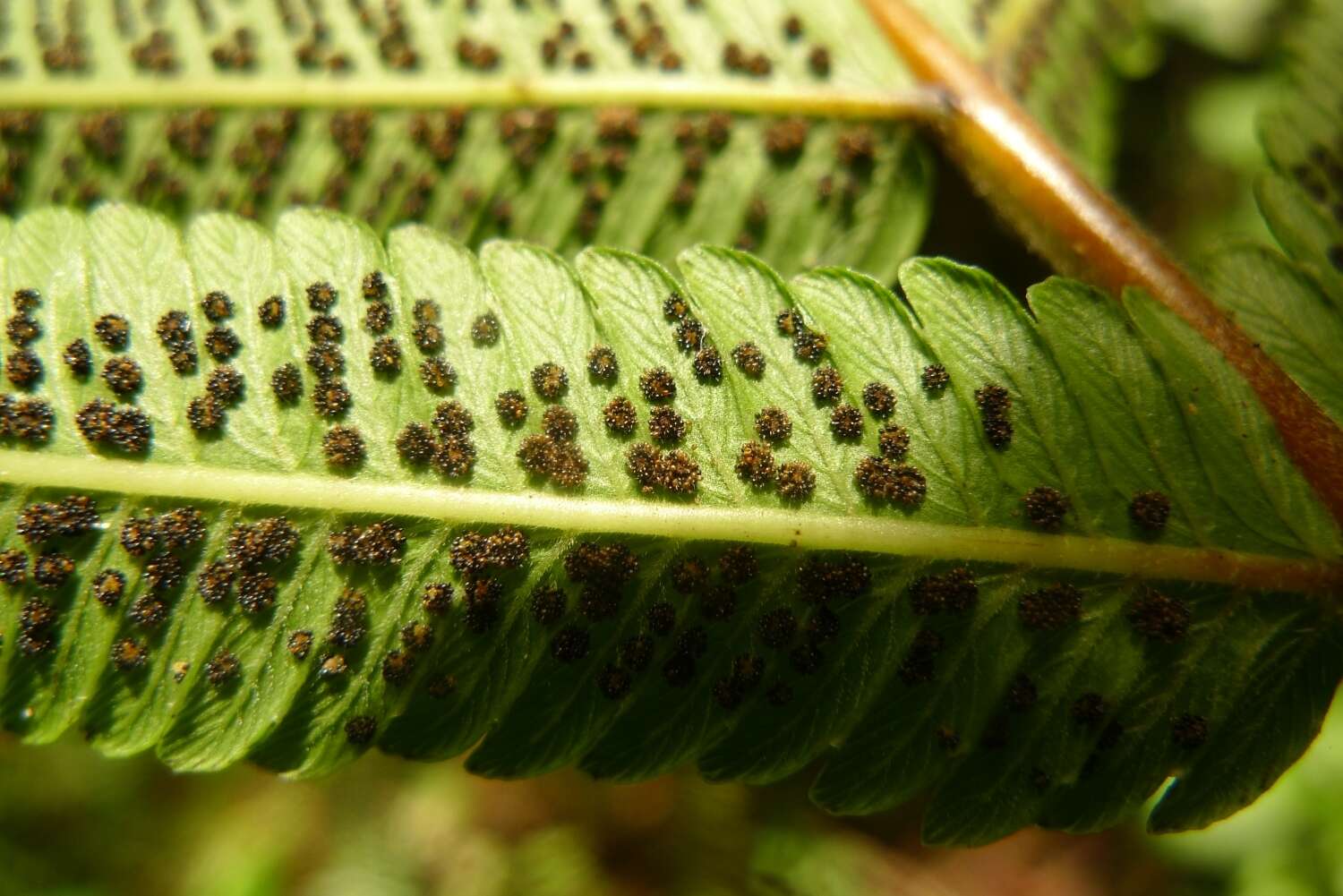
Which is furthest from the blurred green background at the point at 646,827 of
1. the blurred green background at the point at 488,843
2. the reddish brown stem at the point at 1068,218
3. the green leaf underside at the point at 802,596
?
the green leaf underside at the point at 802,596

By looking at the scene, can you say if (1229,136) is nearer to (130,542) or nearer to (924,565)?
(924,565)

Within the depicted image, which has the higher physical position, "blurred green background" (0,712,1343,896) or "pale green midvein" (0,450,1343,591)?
"pale green midvein" (0,450,1343,591)

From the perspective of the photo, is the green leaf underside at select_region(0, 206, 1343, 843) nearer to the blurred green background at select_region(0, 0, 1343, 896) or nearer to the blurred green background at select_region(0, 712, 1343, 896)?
the blurred green background at select_region(0, 0, 1343, 896)

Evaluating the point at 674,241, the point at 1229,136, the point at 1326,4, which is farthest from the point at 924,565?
the point at 1229,136

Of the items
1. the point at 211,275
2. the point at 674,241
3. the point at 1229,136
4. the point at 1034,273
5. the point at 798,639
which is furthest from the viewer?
the point at 1229,136

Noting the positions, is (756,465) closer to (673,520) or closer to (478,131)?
(673,520)

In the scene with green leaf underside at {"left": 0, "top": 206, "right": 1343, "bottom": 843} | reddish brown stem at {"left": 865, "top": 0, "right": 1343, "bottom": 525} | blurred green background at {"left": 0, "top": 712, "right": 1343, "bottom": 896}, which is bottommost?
blurred green background at {"left": 0, "top": 712, "right": 1343, "bottom": 896}

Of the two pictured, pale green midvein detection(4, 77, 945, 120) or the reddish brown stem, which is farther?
pale green midvein detection(4, 77, 945, 120)

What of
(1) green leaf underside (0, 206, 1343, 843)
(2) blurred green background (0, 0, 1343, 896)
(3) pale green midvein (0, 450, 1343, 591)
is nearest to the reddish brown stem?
(1) green leaf underside (0, 206, 1343, 843)
